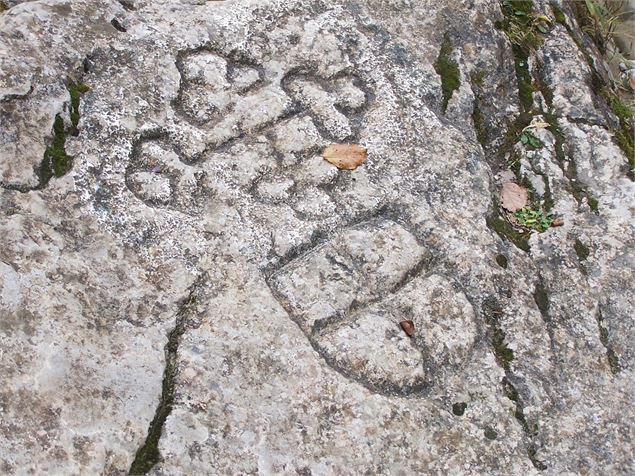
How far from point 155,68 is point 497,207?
1.23m

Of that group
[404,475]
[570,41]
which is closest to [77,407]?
[404,475]

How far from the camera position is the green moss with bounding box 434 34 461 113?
284cm

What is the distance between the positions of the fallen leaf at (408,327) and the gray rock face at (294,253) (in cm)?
2

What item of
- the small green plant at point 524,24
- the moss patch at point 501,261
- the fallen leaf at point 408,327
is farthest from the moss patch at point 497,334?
the small green plant at point 524,24

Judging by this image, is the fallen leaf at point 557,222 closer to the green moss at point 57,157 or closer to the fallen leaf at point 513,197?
the fallen leaf at point 513,197

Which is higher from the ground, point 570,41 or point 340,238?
point 570,41

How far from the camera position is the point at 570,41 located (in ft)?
10.5

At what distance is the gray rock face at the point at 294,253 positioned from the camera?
81.3 inches

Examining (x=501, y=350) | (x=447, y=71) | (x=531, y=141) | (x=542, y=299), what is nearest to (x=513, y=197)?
(x=531, y=141)

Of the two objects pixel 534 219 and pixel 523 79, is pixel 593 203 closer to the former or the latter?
pixel 534 219

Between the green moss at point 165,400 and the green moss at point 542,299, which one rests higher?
the green moss at point 542,299

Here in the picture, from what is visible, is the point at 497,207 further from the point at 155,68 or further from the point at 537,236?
the point at 155,68

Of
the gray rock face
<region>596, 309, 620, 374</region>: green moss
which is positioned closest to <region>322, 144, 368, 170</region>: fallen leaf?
the gray rock face

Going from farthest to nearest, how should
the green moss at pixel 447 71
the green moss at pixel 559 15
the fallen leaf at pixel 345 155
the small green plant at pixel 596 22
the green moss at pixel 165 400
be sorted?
the small green plant at pixel 596 22 → the green moss at pixel 559 15 → the green moss at pixel 447 71 → the fallen leaf at pixel 345 155 → the green moss at pixel 165 400
